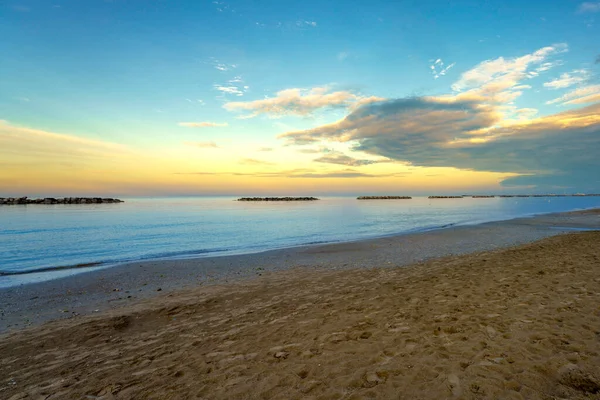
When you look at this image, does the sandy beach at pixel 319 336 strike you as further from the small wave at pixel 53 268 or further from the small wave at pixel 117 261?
the small wave at pixel 117 261

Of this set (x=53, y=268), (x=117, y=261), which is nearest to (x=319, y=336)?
(x=117, y=261)

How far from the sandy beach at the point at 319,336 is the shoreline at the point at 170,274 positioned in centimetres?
14

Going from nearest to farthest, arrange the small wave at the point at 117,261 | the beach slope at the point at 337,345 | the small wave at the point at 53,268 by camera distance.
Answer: the beach slope at the point at 337,345, the small wave at the point at 53,268, the small wave at the point at 117,261

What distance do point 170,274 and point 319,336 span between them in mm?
11522

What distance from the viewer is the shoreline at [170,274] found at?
35.7ft

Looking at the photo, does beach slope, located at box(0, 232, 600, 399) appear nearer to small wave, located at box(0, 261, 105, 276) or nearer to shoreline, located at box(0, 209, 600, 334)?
shoreline, located at box(0, 209, 600, 334)

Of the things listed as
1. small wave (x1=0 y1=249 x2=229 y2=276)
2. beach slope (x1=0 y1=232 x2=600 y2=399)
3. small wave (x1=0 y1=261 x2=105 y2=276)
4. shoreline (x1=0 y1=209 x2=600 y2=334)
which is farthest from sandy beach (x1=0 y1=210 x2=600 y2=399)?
small wave (x1=0 y1=249 x2=229 y2=276)

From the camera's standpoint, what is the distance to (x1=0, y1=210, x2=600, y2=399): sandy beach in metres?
5.04

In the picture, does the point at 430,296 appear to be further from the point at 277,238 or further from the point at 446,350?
the point at 277,238

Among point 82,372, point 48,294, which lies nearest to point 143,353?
point 82,372

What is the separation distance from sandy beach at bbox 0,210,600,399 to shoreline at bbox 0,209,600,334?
0.46ft

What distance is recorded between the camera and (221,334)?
7660mm

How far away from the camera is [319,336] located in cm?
699

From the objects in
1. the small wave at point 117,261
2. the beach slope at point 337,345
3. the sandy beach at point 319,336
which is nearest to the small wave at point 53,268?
the small wave at point 117,261
